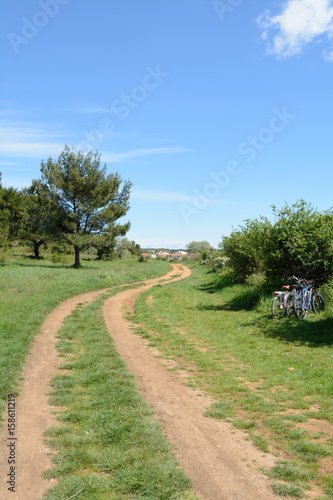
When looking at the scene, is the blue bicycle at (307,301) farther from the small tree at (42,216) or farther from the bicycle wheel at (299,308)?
the small tree at (42,216)

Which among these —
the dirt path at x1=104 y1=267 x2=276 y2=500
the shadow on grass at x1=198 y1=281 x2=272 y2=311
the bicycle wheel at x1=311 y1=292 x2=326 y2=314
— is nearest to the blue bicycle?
the bicycle wheel at x1=311 y1=292 x2=326 y2=314

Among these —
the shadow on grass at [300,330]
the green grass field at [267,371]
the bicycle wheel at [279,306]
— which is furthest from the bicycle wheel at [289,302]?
the green grass field at [267,371]

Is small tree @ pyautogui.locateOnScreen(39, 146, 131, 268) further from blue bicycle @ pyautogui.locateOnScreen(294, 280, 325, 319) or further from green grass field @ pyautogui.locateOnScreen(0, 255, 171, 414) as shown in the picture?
blue bicycle @ pyautogui.locateOnScreen(294, 280, 325, 319)

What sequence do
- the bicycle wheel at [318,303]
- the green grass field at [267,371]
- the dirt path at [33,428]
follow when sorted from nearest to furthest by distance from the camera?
the dirt path at [33,428] → the green grass field at [267,371] → the bicycle wheel at [318,303]

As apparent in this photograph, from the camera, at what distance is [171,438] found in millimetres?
5152

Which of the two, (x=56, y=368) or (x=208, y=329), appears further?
(x=208, y=329)

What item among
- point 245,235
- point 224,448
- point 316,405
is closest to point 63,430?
point 224,448

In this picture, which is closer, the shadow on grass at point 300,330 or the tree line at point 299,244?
the shadow on grass at point 300,330

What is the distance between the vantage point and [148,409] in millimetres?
6039

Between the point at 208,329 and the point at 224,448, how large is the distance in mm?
7915

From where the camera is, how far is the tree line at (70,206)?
37094 millimetres

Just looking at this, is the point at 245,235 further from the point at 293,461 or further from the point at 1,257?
the point at 1,257

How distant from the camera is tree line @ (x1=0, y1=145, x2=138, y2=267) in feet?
122

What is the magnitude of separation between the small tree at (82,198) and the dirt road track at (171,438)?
1179 inches
